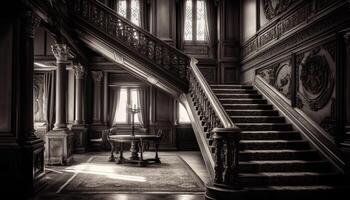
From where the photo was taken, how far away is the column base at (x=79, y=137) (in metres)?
9.73

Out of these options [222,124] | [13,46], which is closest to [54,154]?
[13,46]

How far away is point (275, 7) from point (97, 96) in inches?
249

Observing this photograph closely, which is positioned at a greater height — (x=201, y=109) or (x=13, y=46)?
(x=13, y=46)

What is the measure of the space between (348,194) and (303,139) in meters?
1.46

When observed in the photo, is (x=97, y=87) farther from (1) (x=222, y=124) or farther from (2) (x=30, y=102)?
(1) (x=222, y=124)

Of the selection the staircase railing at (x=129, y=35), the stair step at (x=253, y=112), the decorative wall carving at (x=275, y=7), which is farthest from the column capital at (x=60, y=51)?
the decorative wall carving at (x=275, y=7)

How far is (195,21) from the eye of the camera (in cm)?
1071

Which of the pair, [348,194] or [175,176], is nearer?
[348,194]

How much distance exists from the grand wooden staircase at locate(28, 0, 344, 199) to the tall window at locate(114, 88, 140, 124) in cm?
259

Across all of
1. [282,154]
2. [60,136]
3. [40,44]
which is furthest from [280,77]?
[40,44]

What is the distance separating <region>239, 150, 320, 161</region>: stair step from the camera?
5.22 m

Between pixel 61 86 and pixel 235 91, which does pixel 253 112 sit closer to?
pixel 235 91

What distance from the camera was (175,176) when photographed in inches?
234

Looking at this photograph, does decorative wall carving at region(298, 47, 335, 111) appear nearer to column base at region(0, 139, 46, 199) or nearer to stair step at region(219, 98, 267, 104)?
stair step at region(219, 98, 267, 104)
